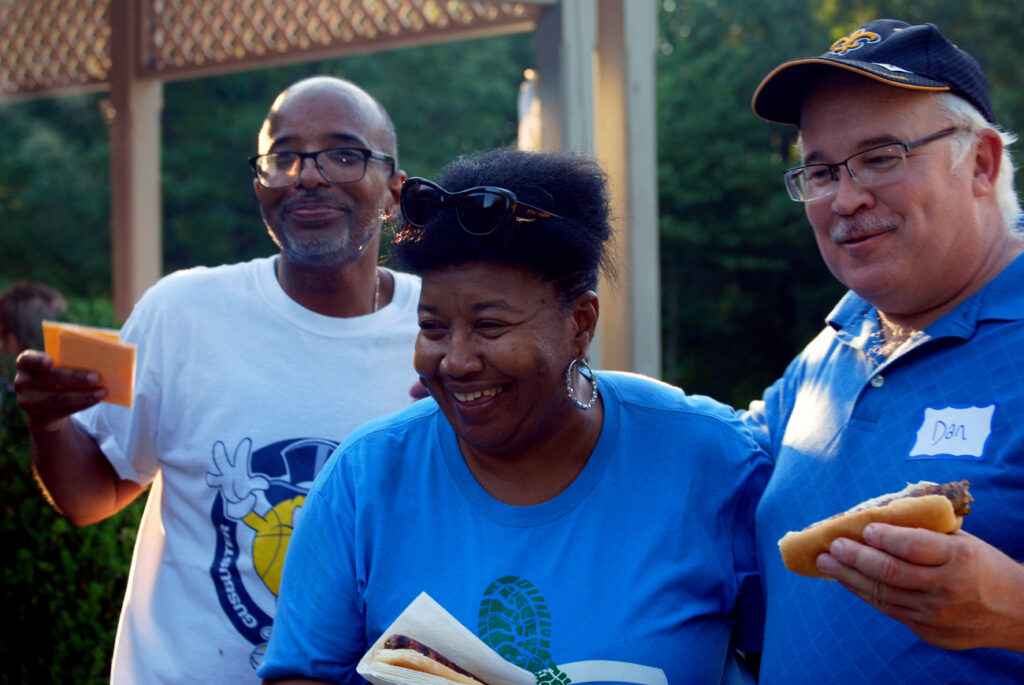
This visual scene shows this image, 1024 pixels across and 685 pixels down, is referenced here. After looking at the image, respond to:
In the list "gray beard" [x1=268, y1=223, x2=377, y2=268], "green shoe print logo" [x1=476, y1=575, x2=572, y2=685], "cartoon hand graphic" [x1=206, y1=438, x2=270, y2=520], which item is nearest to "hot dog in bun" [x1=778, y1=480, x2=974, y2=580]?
Answer: "green shoe print logo" [x1=476, y1=575, x2=572, y2=685]

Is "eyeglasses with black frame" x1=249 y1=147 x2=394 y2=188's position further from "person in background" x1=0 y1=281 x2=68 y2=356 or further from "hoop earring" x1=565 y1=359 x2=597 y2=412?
"person in background" x1=0 y1=281 x2=68 y2=356

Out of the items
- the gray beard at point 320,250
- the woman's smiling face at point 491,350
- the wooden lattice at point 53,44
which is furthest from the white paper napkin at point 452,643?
the wooden lattice at point 53,44

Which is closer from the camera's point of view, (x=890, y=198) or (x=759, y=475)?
(x=890, y=198)

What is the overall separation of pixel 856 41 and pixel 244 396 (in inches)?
78.0

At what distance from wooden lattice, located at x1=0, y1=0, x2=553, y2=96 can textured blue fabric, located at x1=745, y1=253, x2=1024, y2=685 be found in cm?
497

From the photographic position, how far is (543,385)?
231 centimetres

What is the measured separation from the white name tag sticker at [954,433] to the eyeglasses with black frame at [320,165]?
1955 mm

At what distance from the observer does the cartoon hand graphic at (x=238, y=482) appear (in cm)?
283

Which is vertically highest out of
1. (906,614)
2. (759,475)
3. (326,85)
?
(326,85)

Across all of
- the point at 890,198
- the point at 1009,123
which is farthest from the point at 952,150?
the point at 1009,123

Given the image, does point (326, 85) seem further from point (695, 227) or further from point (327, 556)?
point (695, 227)

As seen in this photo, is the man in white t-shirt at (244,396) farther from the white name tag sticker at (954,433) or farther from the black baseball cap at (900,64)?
the white name tag sticker at (954,433)

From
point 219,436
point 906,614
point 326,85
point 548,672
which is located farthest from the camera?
point 326,85

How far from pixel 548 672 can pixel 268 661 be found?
636mm
